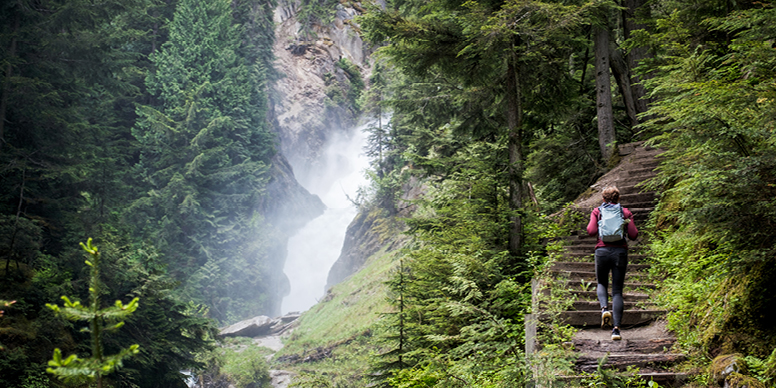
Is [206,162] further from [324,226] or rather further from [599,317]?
[599,317]

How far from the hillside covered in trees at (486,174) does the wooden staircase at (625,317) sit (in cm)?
20

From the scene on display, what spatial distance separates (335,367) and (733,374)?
1544 centimetres

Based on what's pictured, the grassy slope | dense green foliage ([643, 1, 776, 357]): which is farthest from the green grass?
dense green foliage ([643, 1, 776, 357])

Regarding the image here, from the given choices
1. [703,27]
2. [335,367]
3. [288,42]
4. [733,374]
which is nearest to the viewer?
[733,374]

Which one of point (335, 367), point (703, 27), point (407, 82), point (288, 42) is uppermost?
point (288, 42)

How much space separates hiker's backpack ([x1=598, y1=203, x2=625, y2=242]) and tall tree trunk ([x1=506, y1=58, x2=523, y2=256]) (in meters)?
2.69

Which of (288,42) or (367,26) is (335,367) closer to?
(367,26)

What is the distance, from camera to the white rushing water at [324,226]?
36.3 metres

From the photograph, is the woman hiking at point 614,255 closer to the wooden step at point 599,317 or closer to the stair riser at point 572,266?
the wooden step at point 599,317

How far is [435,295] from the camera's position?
696 cm

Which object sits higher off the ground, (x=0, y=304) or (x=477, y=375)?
(x=0, y=304)

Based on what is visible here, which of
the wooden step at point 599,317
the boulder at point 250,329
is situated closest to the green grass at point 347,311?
the boulder at point 250,329

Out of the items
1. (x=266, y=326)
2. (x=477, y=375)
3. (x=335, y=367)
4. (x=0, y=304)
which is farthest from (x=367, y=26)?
(x=266, y=326)

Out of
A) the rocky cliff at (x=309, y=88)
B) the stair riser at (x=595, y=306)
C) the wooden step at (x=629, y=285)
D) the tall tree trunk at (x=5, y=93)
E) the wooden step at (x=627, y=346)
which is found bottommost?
the wooden step at (x=627, y=346)
